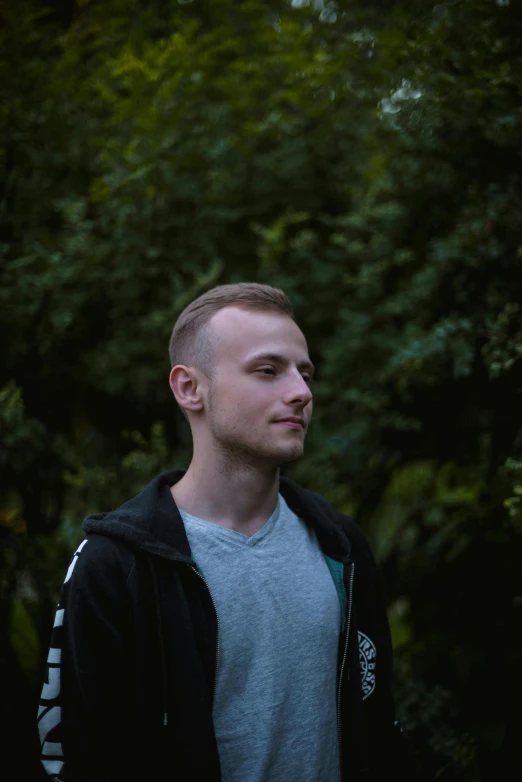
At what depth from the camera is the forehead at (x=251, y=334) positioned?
176 cm

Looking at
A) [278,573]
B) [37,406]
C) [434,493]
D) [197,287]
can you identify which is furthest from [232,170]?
[278,573]

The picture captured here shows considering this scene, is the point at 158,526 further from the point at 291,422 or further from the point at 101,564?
the point at 291,422

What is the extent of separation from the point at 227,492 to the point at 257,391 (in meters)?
0.30

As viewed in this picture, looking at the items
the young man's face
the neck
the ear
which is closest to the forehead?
the young man's face

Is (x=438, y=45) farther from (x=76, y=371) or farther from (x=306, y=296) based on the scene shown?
(x=76, y=371)

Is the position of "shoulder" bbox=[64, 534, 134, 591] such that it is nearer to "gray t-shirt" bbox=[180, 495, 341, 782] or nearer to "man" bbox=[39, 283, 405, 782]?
"man" bbox=[39, 283, 405, 782]

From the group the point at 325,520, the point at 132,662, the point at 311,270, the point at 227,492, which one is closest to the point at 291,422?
the point at 227,492

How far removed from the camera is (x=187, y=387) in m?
1.86

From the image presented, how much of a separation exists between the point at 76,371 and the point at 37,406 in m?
0.26

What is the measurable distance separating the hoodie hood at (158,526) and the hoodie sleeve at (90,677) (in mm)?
50

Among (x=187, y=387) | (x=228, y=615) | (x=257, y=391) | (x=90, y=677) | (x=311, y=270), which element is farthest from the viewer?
(x=311, y=270)

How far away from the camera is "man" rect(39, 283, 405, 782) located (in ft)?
4.93

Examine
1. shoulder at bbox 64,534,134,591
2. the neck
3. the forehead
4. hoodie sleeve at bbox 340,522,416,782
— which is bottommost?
hoodie sleeve at bbox 340,522,416,782

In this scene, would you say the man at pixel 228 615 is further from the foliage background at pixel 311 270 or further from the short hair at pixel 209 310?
the foliage background at pixel 311 270
